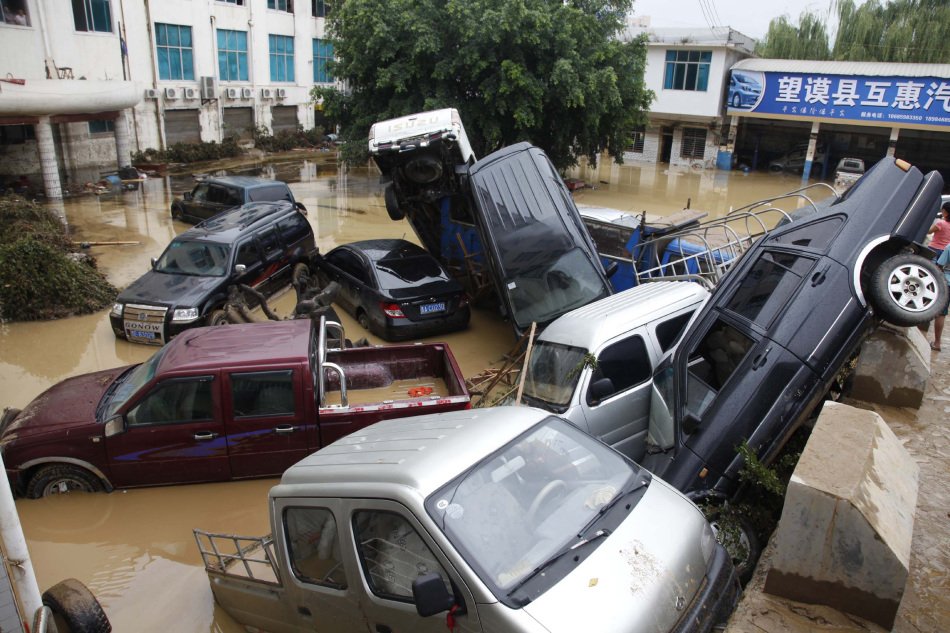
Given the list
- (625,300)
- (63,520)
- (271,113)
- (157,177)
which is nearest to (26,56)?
(157,177)

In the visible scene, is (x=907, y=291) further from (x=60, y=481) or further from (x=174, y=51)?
(x=174, y=51)

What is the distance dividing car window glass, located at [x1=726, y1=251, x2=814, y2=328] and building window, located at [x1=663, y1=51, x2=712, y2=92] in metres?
27.1

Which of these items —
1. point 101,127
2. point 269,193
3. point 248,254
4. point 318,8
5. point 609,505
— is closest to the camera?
point 609,505

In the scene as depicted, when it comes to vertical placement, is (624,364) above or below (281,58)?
below

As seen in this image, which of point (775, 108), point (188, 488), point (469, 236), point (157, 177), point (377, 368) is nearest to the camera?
point (188, 488)

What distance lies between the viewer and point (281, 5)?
3055cm

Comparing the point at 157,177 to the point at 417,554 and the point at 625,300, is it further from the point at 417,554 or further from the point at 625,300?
the point at 417,554

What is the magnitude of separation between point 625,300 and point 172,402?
4482mm

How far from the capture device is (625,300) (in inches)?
277

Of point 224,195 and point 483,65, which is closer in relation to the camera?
point 224,195

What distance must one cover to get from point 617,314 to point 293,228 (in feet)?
23.7

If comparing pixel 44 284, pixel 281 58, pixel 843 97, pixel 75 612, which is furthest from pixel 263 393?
pixel 281 58

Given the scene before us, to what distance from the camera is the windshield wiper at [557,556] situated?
297 cm

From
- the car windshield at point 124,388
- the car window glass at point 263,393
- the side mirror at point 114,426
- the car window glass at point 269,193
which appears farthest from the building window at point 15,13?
the car window glass at point 263,393
